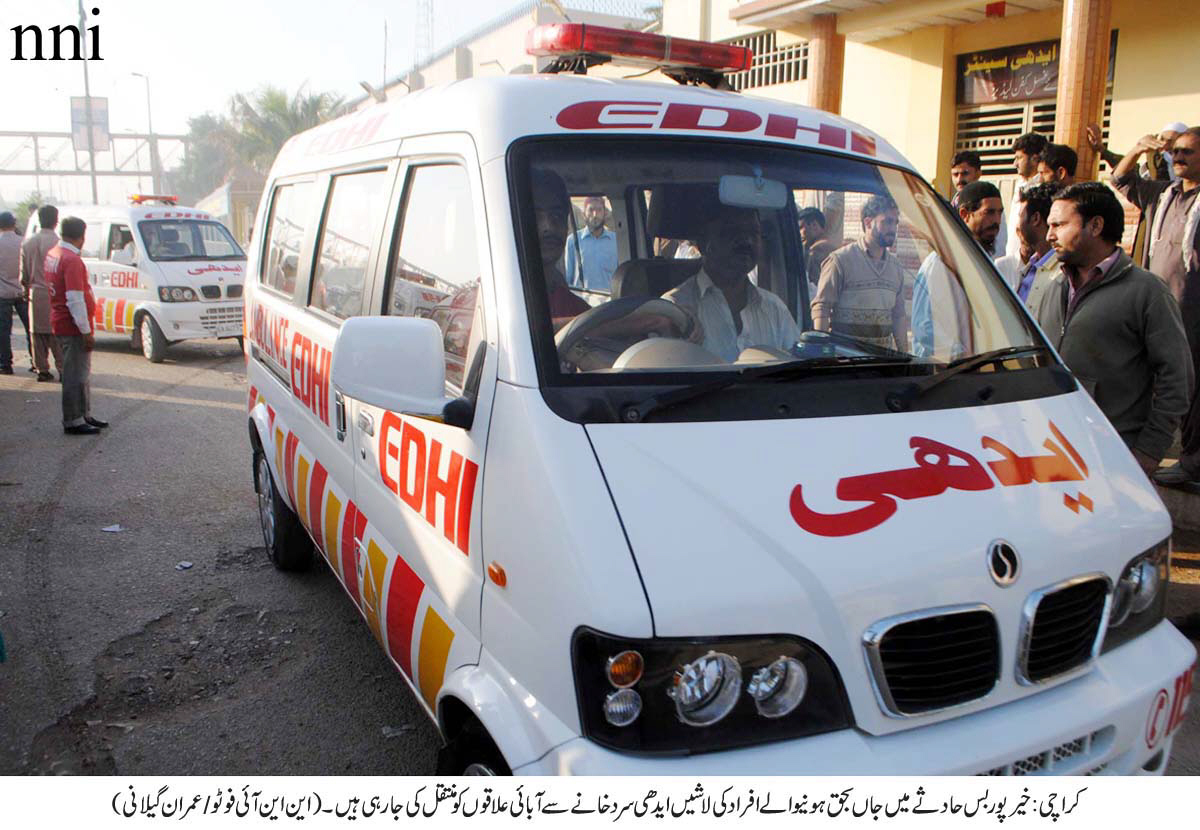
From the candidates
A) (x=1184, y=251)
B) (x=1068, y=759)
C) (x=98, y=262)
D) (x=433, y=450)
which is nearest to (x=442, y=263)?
(x=433, y=450)

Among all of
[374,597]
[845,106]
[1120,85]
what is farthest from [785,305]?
[845,106]

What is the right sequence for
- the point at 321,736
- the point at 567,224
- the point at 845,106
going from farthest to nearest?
the point at 845,106 < the point at 321,736 < the point at 567,224

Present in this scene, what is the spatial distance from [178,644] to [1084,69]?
8744 mm

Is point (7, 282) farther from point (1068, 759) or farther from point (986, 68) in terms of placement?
point (1068, 759)

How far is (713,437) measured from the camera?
6.84ft

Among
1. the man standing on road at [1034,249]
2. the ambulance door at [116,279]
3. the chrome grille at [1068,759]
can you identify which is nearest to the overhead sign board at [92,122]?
the ambulance door at [116,279]

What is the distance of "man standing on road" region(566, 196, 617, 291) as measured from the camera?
8.35 ft

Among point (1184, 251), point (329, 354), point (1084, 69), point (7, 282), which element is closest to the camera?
point (329, 354)

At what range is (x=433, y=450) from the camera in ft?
8.20

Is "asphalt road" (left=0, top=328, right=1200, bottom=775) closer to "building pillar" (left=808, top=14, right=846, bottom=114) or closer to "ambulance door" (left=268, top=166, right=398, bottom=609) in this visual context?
"ambulance door" (left=268, top=166, right=398, bottom=609)

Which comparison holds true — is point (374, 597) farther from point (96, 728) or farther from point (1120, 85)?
point (1120, 85)

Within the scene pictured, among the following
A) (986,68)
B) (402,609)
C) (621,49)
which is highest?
(986,68)

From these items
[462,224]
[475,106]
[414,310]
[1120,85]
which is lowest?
[414,310]

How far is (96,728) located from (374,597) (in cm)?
132
